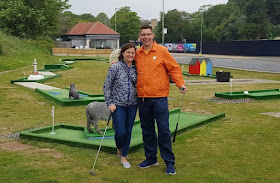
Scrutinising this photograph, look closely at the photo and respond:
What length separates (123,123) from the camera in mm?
5293

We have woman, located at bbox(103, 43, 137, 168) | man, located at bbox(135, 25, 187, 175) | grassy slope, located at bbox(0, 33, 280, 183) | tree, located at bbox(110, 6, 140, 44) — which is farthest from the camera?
→ tree, located at bbox(110, 6, 140, 44)

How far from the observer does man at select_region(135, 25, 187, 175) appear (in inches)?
201

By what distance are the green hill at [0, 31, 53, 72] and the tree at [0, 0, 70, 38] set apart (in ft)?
8.04

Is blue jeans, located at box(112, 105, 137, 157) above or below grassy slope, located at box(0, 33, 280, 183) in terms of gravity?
above

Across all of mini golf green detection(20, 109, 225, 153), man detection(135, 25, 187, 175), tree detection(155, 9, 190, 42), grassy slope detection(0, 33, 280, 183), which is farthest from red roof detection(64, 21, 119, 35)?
man detection(135, 25, 187, 175)

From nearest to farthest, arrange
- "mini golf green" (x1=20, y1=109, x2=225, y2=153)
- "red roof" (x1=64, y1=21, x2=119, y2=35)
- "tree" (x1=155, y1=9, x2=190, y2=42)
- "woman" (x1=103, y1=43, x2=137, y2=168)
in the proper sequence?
"woman" (x1=103, y1=43, x2=137, y2=168) → "mini golf green" (x1=20, y1=109, x2=225, y2=153) → "red roof" (x1=64, y1=21, x2=119, y2=35) → "tree" (x1=155, y1=9, x2=190, y2=42)

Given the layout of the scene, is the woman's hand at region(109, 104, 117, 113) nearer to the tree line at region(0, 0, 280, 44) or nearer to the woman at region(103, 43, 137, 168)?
the woman at region(103, 43, 137, 168)

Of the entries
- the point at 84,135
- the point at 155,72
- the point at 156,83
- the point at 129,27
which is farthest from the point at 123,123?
the point at 129,27

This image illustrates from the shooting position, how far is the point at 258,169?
17.3 feet

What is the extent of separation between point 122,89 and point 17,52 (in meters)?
31.2

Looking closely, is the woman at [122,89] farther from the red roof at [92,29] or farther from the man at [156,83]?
the red roof at [92,29]

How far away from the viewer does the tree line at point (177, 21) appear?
47312mm

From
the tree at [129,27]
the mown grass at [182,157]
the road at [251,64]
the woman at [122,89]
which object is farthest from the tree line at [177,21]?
the woman at [122,89]

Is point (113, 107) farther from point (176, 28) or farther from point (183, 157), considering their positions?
point (176, 28)
